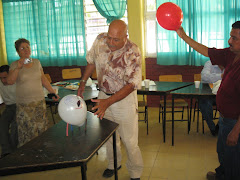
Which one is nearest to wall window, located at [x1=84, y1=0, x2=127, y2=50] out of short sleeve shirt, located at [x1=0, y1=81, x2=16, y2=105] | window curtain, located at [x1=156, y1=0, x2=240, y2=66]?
window curtain, located at [x1=156, y1=0, x2=240, y2=66]

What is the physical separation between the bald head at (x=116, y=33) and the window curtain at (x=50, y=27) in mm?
3812

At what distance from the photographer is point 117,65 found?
2389 mm

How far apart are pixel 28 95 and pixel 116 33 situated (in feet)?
4.47

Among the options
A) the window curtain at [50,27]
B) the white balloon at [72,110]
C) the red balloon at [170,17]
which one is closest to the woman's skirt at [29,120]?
the white balloon at [72,110]

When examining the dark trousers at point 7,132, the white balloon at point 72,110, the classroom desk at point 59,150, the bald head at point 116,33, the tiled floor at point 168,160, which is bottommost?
the tiled floor at point 168,160

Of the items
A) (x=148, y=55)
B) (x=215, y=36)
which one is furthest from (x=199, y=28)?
(x=148, y=55)

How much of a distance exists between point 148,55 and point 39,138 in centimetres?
413

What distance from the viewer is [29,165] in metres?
1.49

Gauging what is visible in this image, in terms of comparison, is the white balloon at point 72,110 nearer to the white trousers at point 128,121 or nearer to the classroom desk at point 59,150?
the classroom desk at point 59,150

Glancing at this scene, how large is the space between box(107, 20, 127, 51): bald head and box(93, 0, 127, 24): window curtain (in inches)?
137

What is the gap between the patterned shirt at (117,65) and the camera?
2324mm

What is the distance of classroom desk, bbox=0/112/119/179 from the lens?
151cm

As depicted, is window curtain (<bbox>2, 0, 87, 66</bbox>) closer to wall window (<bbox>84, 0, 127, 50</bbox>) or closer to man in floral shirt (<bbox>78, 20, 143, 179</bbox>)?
wall window (<bbox>84, 0, 127, 50</bbox>)

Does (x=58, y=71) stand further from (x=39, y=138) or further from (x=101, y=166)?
(x=39, y=138)
